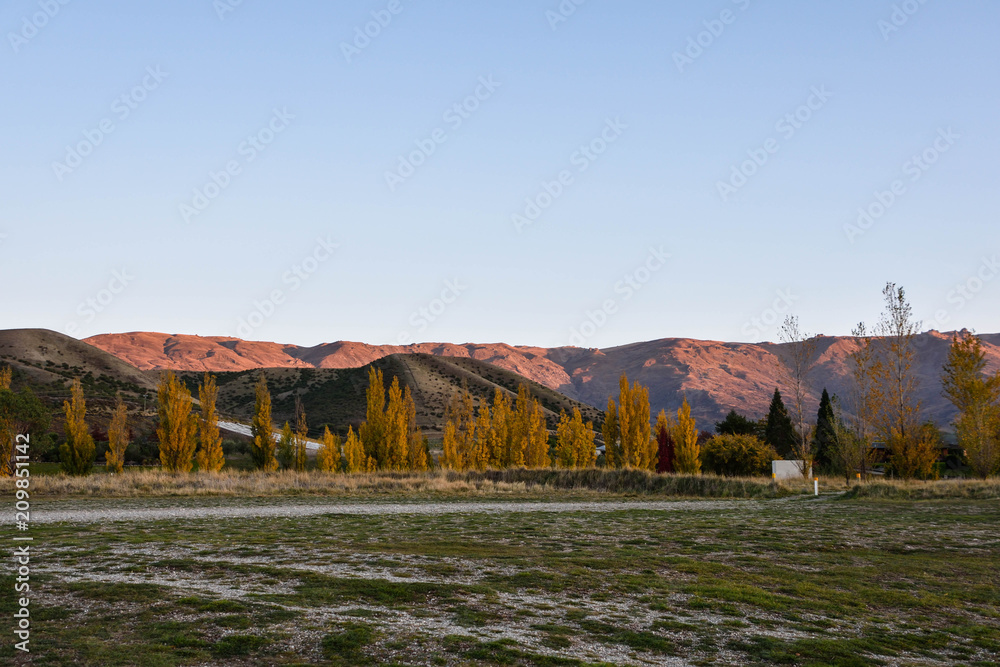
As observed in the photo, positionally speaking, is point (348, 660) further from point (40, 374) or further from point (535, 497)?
point (40, 374)

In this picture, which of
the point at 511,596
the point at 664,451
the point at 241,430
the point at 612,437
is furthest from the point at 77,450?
the point at 511,596

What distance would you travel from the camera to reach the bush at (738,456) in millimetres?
44844

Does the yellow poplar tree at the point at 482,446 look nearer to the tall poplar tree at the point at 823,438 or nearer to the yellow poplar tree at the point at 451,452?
the yellow poplar tree at the point at 451,452

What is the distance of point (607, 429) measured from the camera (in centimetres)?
5434

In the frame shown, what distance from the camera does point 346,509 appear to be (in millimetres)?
22578

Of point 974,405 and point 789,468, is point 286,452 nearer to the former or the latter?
point 789,468

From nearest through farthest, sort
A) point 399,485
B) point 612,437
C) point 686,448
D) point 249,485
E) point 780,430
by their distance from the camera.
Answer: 1. point 249,485
2. point 399,485
3. point 686,448
4. point 612,437
5. point 780,430

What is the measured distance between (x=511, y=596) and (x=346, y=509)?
14.2 m

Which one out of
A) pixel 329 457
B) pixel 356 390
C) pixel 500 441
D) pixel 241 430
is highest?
pixel 356 390

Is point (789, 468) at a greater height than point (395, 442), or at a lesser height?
lesser

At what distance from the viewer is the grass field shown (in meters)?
6.98

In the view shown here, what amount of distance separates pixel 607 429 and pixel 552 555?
4236 cm

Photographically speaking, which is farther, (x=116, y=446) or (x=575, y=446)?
(x=575, y=446)

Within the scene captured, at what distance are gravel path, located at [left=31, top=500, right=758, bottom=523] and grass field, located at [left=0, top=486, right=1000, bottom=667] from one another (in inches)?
115
